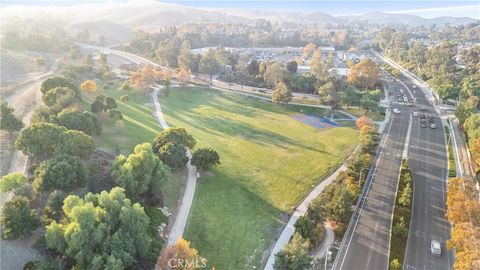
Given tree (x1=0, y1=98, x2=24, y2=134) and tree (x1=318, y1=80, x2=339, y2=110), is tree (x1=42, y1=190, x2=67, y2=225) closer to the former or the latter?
tree (x1=0, y1=98, x2=24, y2=134)

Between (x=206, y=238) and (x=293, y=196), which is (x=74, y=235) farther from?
(x=293, y=196)

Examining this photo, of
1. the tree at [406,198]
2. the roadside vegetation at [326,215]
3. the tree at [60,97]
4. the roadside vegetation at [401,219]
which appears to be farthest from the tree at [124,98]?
the tree at [406,198]

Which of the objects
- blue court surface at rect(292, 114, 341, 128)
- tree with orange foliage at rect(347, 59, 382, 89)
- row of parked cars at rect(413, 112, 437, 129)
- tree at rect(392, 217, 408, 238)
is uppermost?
tree with orange foliage at rect(347, 59, 382, 89)

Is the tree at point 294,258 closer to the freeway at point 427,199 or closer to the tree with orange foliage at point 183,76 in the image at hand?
the freeway at point 427,199

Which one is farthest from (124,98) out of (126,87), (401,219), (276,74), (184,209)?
(401,219)

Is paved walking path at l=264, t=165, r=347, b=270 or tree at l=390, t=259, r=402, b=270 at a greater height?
tree at l=390, t=259, r=402, b=270

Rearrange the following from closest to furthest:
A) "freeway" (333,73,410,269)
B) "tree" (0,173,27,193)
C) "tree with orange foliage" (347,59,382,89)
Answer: "freeway" (333,73,410,269) → "tree" (0,173,27,193) → "tree with orange foliage" (347,59,382,89)

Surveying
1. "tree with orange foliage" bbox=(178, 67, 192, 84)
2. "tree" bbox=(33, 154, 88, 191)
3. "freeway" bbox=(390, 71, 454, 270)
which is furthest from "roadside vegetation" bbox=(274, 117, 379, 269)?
"tree with orange foliage" bbox=(178, 67, 192, 84)
